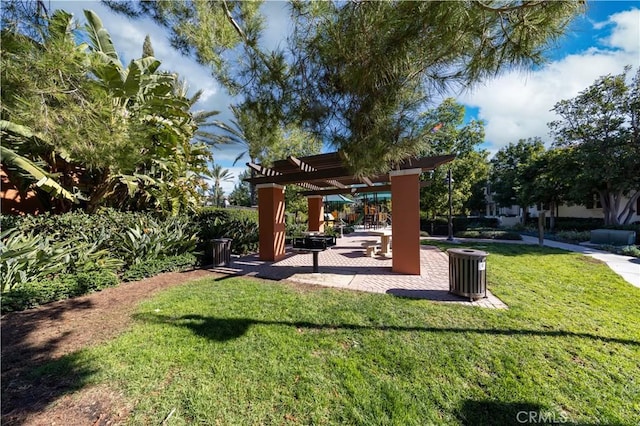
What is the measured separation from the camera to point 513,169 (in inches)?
1056

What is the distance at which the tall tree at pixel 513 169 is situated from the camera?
73.5ft

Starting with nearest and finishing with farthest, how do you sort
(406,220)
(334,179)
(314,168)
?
(406,220)
(314,168)
(334,179)

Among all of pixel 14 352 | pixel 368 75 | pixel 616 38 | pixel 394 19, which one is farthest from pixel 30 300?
pixel 616 38

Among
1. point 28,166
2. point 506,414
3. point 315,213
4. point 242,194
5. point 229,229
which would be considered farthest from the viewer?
point 242,194

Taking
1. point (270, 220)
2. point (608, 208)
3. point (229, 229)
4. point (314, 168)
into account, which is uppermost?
point (314, 168)

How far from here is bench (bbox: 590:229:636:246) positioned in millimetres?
12750

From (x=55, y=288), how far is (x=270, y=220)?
600cm

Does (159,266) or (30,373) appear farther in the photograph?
(159,266)

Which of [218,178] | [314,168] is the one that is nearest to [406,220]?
[314,168]

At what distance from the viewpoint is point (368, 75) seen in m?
2.78

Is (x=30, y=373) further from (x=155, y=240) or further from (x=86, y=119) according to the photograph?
Result: (x=155, y=240)

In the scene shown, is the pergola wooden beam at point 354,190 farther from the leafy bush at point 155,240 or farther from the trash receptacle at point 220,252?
the leafy bush at point 155,240

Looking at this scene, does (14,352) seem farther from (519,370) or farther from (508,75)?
(508,75)

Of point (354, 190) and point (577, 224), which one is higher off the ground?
point (354, 190)
